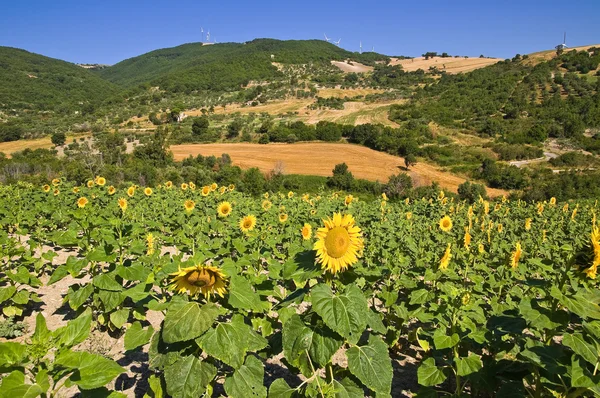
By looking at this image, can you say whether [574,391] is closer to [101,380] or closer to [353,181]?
[101,380]

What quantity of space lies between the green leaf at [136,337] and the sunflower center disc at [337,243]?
1.52 meters

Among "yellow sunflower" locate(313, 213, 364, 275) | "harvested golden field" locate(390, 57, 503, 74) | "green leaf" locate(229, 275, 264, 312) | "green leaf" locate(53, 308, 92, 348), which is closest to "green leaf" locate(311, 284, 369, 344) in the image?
"yellow sunflower" locate(313, 213, 364, 275)

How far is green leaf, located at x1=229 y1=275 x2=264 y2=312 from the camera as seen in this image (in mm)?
2262

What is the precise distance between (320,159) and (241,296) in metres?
45.0

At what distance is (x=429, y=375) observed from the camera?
3191 mm

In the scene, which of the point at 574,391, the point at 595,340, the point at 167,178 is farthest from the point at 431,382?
the point at 167,178

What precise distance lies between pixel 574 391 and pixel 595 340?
0.48 m

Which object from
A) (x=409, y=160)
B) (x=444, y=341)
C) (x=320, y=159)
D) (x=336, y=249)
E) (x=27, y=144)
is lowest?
(x=409, y=160)

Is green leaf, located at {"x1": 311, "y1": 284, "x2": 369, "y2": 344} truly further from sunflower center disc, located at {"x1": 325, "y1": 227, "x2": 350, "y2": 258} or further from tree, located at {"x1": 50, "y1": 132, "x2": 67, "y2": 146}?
tree, located at {"x1": 50, "y1": 132, "x2": 67, "y2": 146}

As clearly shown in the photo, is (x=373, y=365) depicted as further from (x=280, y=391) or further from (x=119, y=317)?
(x=119, y=317)

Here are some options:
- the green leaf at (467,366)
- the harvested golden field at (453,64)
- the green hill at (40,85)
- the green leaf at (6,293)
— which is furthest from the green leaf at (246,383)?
the harvested golden field at (453,64)

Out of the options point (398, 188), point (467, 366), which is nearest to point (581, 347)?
point (467, 366)

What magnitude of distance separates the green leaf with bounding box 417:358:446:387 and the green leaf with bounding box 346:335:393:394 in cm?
106

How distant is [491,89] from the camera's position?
79.5m
